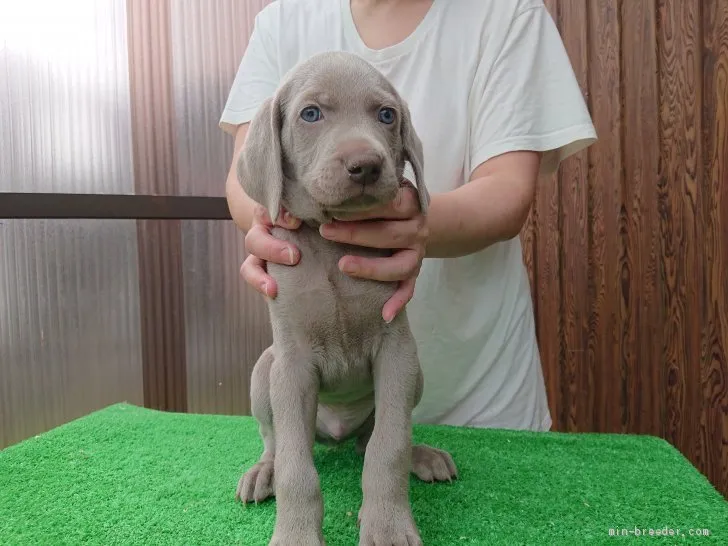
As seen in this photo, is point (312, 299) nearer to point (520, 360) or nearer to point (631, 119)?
point (520, 360)

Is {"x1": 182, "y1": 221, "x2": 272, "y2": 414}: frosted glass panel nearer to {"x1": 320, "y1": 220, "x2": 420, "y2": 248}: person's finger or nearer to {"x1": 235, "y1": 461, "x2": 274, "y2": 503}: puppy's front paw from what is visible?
{"x1": 235, "y1": 461, "x2": 274, "y2": 503}: puppy's front paw

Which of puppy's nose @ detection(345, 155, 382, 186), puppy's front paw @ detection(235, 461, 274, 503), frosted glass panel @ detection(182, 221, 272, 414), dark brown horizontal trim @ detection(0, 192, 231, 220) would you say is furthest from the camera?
frosted glass panel @ detection(182, 221, 272, 414)

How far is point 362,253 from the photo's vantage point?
1.35m

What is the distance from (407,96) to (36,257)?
196cm

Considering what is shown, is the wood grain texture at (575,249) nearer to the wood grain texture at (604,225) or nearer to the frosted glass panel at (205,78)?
the wood grain texture at (604,225)

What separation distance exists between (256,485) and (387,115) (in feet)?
3.18

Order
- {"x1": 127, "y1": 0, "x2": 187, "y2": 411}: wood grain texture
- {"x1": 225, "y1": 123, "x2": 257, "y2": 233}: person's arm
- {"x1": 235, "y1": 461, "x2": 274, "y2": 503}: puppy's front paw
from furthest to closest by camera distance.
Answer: {"x1": 127, "y1": 0, "x2": 187, "y2": 411}: wood grain texture → {"x1": 225, "y1": 123, "x2": 257, "y2": 233}: person's arm → {"x1": 235, "y1": 461, "x2": 274, "y2": 503}: puppy's front paw

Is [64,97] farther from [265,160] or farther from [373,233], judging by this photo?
[373,233]

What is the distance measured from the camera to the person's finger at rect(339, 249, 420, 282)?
1.28m

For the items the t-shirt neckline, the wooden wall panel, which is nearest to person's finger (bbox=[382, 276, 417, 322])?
the t-shirt neckline

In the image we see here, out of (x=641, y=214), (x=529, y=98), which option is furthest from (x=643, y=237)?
(x=529, y=98)

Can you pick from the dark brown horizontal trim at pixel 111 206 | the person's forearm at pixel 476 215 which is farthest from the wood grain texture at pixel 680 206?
the dark brown horizontal trim at pixel 111 206

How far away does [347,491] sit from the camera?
1.53 meters

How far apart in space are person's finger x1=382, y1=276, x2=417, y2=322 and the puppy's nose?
1.01 ft
